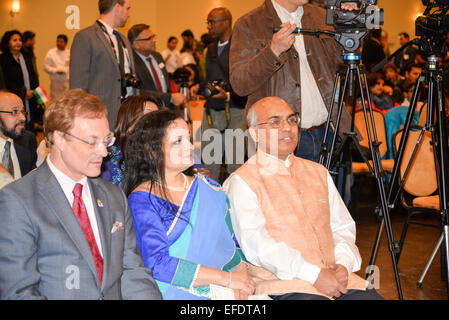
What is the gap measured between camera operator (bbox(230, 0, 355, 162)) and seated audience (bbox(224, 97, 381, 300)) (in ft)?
1.75

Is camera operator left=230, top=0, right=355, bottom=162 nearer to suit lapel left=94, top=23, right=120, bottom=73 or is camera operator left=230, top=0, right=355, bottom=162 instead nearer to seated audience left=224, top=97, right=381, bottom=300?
seated audience left=224, top=97, right=381, bottom=300

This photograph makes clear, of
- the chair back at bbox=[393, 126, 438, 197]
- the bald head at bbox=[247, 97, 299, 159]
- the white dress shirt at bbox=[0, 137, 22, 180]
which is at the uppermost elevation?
the bald head at bbox=[247, 97, 299, 159]

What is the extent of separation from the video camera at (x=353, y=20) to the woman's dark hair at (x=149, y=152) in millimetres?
1066

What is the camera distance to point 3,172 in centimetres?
223

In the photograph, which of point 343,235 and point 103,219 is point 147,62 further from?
point 103,219

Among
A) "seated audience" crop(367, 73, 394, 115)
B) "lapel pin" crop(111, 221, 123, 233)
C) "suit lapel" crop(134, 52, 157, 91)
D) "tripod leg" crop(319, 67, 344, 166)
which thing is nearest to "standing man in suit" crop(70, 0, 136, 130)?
"suit lapel" crop(134, 52, 157, 91)

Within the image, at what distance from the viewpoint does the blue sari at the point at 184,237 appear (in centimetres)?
196

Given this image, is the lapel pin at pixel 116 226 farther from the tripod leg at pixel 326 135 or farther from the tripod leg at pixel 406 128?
the tripod leg at pixel 406 128

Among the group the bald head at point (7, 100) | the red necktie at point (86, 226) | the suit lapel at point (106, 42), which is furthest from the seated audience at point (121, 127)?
the suit lapel at point (106, 42)

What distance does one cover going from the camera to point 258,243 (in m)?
2.18

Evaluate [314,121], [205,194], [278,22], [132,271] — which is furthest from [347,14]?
[132,271]

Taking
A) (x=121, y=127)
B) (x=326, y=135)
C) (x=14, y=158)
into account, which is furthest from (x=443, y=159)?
(x=14, y=158)

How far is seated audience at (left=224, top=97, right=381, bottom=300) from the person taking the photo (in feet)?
7.02
